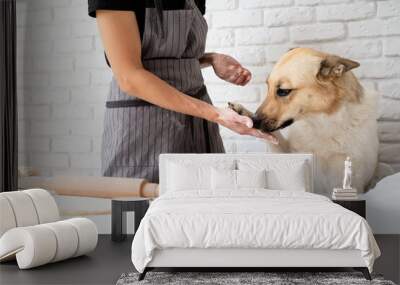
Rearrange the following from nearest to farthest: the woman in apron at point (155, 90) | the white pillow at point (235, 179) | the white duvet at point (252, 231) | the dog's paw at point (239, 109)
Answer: the white duvet at point (252, 231), the woman in apron at point (155, 90), the white pillow at point (235, 179), the dog's paw at point (239, 109)

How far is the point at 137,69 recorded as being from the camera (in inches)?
156

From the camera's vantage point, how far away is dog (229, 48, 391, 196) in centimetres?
471

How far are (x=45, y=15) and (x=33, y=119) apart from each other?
0.85 m

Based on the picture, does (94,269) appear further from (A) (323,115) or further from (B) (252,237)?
(A) (323,115)

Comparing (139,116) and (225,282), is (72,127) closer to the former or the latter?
(139,116)

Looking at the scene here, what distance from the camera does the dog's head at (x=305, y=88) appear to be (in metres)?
4.70

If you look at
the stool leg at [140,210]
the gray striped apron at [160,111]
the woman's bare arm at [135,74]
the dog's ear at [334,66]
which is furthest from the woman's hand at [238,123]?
the stool leg at [140,210]

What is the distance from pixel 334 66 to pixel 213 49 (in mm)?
926

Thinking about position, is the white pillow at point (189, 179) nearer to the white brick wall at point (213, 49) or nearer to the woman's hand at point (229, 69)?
the white brick wall at point (213, 49)

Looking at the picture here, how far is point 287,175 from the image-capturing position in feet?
15.6

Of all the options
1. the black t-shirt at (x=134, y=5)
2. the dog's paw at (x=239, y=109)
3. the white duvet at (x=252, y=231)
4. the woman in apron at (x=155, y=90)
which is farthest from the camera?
the dog's paw at (x=239, y=109)

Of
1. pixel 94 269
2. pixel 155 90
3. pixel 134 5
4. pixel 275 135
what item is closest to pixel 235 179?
pixel 275 135

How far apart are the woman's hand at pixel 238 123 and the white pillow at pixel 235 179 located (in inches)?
11.0

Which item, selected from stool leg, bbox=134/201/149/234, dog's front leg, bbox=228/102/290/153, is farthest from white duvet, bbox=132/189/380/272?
dog's front leg, bbox=228/102/290/153
